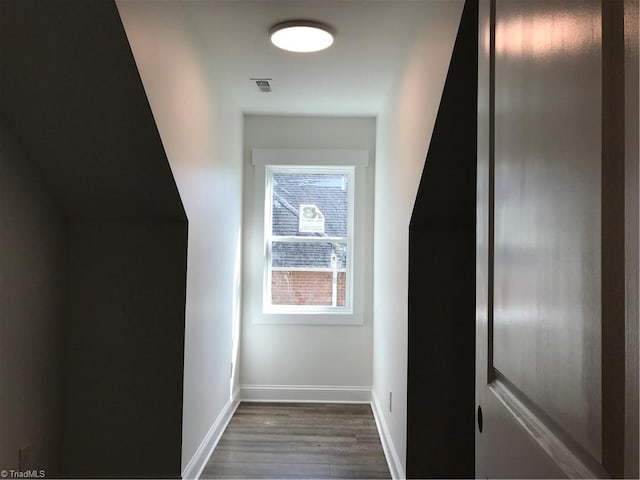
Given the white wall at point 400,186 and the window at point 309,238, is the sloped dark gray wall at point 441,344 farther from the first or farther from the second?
the window at point 309,238

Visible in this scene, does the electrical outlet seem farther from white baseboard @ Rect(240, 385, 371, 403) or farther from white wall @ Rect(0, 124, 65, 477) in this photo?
white baseboard @ Rect(240, 385, 371, 403)

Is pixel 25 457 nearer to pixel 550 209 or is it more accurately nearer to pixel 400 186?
pixel 400 186

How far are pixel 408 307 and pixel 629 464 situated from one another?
1.95 meters

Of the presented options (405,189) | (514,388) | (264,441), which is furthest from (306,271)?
(514,388)

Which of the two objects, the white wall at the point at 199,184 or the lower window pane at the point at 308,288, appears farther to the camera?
the lower window pane at the point at 308,288

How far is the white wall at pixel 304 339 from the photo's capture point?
421 centimetres

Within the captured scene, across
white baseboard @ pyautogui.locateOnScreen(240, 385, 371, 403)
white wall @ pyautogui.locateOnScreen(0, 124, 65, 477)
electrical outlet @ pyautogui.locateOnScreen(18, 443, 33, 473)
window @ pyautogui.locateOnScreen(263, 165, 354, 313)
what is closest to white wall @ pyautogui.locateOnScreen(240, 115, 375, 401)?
white baseboard @ pyautogui.locateOnScreen(240, 385, 371, 403)

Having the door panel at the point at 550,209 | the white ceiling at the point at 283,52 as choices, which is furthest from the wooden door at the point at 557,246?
the white ceiling at the point at 283,52

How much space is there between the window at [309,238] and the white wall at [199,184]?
1.76 ft

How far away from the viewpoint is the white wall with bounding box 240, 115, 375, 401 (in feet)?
13.8

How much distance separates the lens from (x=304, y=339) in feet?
13.9

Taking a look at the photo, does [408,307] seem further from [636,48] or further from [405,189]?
[636,48]

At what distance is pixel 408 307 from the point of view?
95.8 inches

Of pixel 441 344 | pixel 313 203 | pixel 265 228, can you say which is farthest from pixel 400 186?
pixel 265 228
